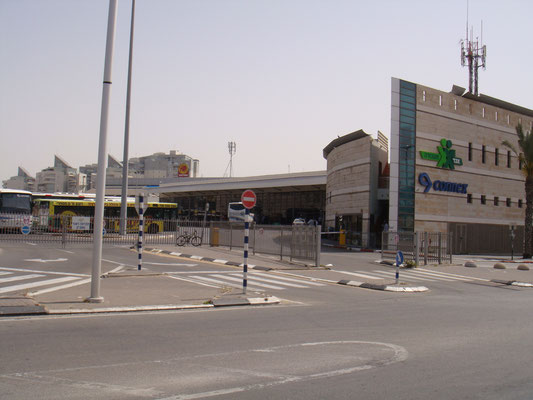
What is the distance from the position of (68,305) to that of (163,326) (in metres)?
2.74

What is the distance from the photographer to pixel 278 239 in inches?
994

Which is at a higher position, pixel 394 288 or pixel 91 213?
pixel 91 213

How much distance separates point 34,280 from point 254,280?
6.89 metres

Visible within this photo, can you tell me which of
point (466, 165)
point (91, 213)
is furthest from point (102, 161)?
point (466, 165)

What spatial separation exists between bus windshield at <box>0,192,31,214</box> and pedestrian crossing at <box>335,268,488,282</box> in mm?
29234

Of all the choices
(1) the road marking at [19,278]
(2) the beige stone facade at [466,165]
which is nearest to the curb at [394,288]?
(1) the road marking at [19,278]

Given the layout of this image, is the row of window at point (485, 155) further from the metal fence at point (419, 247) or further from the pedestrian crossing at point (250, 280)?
the pedestrian crossing at point (250, 280)

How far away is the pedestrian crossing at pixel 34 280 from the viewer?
12981 millimetres

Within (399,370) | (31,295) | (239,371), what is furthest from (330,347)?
(31,295)

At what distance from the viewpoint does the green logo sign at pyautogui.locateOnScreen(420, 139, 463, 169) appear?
40619mm

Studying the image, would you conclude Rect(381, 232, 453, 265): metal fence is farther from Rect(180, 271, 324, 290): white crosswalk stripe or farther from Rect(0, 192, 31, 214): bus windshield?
Rect(0, 192, 31, 214): bus windshield

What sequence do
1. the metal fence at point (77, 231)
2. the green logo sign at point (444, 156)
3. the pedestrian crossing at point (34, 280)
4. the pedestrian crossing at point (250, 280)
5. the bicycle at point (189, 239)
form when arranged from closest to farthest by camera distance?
the pedestrian crossing at point (34, 280), the pedestrian crossing at point (250, 280), the metal fence at point (77, 231), the bicycle at point (189, 239), the green logo sign at point (444, 156)

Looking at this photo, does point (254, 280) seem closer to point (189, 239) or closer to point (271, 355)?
point (271, 355)

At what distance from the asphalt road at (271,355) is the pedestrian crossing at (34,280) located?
4223mm
